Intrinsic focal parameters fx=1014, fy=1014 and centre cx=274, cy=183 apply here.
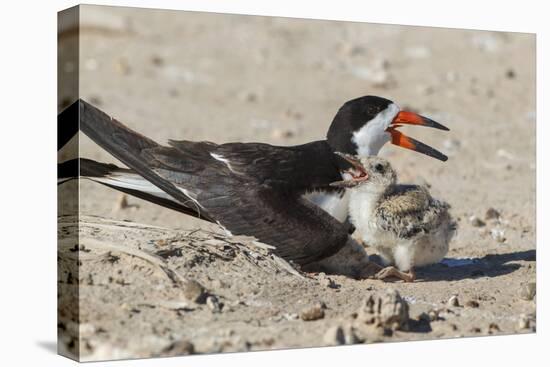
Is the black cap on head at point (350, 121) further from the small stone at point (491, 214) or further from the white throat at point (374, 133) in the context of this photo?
the small stone at point (491, 214)

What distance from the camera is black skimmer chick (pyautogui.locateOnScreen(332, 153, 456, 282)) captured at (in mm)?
6684

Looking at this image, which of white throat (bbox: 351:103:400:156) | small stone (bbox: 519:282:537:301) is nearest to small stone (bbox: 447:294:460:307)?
small stone (bbox: 519:282:537:301)

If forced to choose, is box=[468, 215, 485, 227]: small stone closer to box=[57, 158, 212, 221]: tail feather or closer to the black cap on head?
the black cap on head

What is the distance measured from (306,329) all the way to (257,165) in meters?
1.14

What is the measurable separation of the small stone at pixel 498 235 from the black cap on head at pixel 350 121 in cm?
Answer: 178

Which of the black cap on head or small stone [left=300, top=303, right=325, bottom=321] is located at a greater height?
the black cap on head

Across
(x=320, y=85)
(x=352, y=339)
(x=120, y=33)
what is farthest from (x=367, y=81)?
(x=352, y=339)

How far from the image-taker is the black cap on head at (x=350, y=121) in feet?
22.7

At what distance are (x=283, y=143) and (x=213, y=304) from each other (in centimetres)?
409

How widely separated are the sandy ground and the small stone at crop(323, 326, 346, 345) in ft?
0.04

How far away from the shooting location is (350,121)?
22.7 feet

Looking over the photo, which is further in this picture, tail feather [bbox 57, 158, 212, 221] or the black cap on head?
the black cap on head

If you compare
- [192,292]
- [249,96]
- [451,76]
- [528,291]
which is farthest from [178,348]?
[451,76]

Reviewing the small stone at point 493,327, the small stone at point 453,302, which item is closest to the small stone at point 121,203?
the small stone at point 453,302
